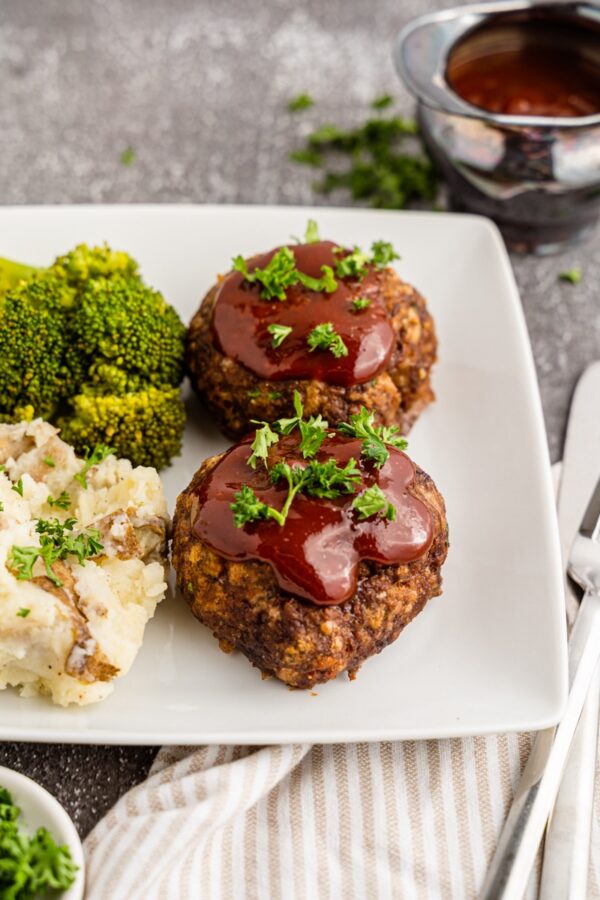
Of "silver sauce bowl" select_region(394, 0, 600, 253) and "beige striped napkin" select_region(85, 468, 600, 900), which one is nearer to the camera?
"beige striped napkin" select_region(85, 468, 600, 900)

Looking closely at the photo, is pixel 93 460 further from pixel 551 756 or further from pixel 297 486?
pixel 551 756

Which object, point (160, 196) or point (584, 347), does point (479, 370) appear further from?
point (160, 196)

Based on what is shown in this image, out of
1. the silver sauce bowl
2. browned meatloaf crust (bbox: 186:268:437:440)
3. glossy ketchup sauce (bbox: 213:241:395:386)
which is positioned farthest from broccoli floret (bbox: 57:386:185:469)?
the silver sauce bowl

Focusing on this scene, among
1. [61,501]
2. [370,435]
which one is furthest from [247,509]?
[61,501]

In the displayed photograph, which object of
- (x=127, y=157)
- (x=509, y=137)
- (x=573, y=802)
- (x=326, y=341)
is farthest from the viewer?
(x=127, y=157)

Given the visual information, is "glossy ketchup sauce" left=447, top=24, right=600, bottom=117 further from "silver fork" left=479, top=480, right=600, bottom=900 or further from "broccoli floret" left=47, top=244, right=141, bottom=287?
"silver fork" left=479, top=480, right=600, bottom=900

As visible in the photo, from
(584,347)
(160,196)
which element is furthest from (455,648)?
(160,196)
